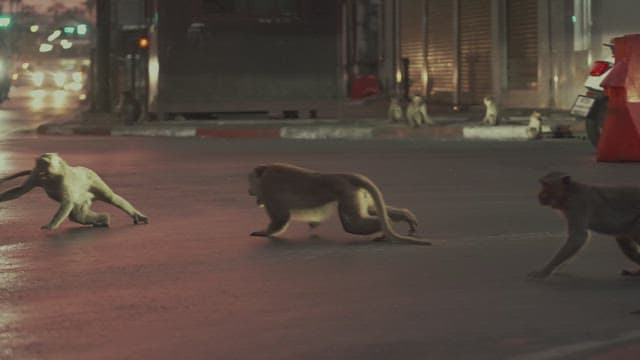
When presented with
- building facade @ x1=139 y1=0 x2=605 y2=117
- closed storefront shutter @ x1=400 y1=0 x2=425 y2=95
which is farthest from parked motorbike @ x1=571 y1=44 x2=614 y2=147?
closed storefront shutter @ x1=400 y1=0 x2=425 y2=95

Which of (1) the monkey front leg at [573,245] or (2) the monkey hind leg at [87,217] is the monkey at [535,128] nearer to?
(2) the monkey hind leg at [87,217]

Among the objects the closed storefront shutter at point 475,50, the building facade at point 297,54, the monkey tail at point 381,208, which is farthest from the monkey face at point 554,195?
the closed storefront shutter at point 475,50

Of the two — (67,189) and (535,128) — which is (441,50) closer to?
(535,128)

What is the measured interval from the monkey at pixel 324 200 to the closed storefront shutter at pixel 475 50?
72.2 feet

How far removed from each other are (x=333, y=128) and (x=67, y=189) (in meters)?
14.9

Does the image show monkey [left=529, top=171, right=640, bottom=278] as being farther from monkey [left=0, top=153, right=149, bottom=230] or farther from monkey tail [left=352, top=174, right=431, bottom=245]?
monkey [left=0, top=153, right=149, bottom=230]

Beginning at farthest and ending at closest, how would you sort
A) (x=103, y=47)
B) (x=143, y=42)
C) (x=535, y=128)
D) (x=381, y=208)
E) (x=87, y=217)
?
1. (x=103, y=47)
2. (x=143, y=42)
3. (x=535, y=128)
4. (x=87, y=217)
5. (x=381, y=208)

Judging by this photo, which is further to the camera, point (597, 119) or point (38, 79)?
point (38, 79)

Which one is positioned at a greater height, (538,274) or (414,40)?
(414,40)

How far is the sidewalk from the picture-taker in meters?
23.4

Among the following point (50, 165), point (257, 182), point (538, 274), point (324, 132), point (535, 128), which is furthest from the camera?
point (324, 132)

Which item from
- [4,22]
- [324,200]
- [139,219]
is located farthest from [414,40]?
[4,22]

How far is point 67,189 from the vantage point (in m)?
10.3

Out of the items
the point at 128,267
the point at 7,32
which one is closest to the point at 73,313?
the point at 128,267
